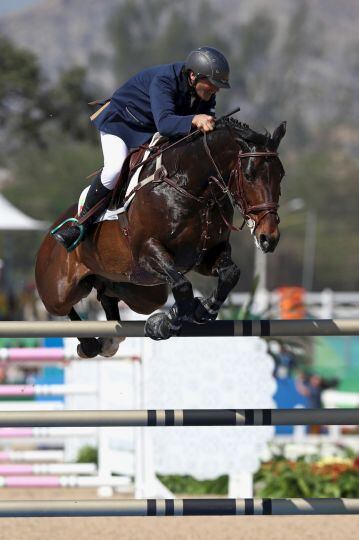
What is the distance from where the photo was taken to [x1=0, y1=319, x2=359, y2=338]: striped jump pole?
529 centimetres

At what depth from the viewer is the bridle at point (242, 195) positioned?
556 centimetres

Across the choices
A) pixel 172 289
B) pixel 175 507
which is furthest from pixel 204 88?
pixel 175 507

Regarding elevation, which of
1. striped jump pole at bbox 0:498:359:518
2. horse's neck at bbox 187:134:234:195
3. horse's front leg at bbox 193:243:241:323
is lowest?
striped jump pole at bbox 0:498:359:518

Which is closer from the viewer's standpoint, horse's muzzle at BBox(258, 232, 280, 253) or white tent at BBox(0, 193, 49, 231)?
horse's muzzle at BBox(258, 232, 280, 253)

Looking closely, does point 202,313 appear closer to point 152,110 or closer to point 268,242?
point 268,242

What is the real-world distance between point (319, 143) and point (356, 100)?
1132 centimetres

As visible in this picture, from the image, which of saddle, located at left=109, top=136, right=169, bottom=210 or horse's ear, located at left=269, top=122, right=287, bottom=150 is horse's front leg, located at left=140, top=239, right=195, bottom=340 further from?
horse's ear, located at left=269, top=122, right=287, bottom=150

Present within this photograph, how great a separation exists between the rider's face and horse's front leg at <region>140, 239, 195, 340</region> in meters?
0.89

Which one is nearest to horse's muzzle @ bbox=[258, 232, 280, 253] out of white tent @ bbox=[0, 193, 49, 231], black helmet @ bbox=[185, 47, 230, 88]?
black helmet @ bbox=[185, 47, 230, 88]

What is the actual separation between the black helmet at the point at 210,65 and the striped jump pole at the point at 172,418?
6.05 feet

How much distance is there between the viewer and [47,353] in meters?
9.05

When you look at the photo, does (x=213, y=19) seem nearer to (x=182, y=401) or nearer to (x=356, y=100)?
(x=356, y=100)
